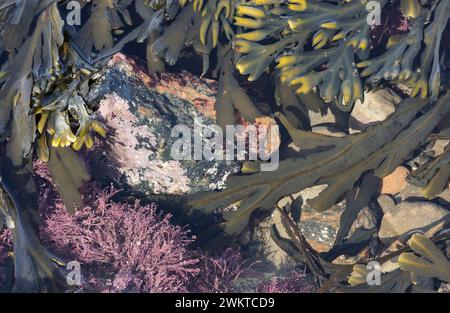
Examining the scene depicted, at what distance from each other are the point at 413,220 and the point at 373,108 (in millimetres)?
698

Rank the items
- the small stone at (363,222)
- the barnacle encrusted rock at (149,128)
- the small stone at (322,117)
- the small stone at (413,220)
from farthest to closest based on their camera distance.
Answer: the small stone at (322,117)
the small stone at (363,222)
the small stone at (413,220)
the barnacle encrusted rock at (149,128)

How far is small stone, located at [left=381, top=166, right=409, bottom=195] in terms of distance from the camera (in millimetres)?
2850

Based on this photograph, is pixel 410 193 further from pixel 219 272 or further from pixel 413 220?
pixel 219 272

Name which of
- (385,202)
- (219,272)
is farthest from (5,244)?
(385,202)

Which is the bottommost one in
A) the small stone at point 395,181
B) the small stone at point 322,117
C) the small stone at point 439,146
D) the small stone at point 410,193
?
the small stone at point 410,193

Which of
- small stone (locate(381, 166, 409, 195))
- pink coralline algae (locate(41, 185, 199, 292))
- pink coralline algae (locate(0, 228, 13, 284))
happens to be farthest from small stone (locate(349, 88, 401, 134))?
pink coralline algae (locate(0, 228, 13, 284))

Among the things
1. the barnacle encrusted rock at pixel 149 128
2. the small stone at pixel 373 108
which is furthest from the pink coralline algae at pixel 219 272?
the small stone at pixel 373 108

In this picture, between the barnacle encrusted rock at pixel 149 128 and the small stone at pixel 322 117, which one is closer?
the barnacle encrusted rock at pixel 149 128

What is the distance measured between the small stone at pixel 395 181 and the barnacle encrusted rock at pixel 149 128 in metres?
0.91

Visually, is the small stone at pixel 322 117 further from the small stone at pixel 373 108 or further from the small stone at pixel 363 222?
the small stone at pixel 363 222

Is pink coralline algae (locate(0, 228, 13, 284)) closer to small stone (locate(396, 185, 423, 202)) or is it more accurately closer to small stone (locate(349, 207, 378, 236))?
small stone (locate(349, 207, 378, 236))

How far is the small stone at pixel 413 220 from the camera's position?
268 centimetres
